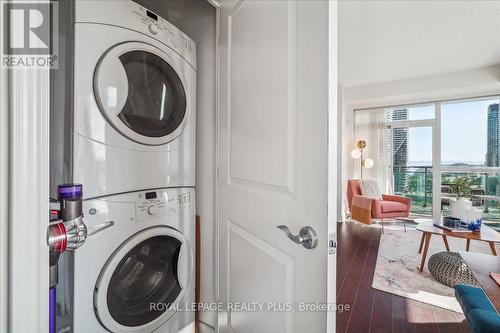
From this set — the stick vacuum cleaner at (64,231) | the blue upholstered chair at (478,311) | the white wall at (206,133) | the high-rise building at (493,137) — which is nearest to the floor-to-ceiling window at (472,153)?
the high-rise building at (493,137)

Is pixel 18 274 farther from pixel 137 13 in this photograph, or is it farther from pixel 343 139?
pixel 343 139

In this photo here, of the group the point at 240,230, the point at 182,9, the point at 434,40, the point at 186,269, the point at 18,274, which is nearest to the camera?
the point at 18,274

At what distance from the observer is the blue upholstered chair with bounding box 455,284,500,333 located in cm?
74

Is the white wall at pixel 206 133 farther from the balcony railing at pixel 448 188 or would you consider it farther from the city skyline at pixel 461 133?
the city skyline at pixel 461 133

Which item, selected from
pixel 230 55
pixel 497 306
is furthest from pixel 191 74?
pixel 497 306

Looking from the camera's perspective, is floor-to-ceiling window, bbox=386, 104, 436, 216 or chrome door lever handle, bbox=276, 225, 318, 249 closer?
chrome door lever handle, bbox=276, 225, 318, 249

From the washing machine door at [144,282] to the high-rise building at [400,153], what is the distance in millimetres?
4973

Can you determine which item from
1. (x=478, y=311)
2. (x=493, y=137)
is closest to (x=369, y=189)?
(x=493, y=137)

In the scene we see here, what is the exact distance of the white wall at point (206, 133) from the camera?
139cm

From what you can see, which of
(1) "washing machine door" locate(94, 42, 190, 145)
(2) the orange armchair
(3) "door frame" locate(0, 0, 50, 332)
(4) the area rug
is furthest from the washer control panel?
(2) the orange armchair

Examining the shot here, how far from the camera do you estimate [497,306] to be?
100 cm

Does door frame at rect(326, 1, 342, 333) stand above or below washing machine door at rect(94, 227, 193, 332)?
above

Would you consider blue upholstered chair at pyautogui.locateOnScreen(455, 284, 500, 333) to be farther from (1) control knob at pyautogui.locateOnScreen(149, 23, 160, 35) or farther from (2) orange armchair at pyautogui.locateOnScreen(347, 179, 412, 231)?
(2) orange armchair at pyautogui.locateOnScreen(347, 179, 412, 231)

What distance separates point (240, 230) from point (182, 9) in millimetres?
1470
